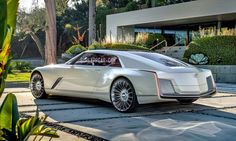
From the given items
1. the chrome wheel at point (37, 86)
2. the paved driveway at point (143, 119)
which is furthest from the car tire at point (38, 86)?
the paved driveway at point (143, 119)

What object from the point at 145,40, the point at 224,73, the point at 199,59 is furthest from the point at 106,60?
the point at 145,40

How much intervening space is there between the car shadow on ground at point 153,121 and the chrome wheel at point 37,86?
2.26ft

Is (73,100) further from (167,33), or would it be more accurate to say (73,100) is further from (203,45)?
(167,33)

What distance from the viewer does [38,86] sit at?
31.2 feet

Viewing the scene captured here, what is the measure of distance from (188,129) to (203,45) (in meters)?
12.4

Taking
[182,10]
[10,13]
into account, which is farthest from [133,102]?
[182,10]

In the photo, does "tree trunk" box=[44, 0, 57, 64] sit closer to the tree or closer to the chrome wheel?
the chrome wheel

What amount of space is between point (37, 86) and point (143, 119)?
3.77m

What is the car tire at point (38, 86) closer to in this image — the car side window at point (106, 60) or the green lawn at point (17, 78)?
the car side window at point (106, 60)

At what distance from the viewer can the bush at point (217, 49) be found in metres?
17.0

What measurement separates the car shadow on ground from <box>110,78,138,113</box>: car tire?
0.17m

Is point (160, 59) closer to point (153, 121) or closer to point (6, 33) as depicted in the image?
point (153, 121)

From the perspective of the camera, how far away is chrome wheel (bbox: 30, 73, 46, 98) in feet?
31.0

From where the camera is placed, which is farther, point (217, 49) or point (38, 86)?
point (217, 49)
